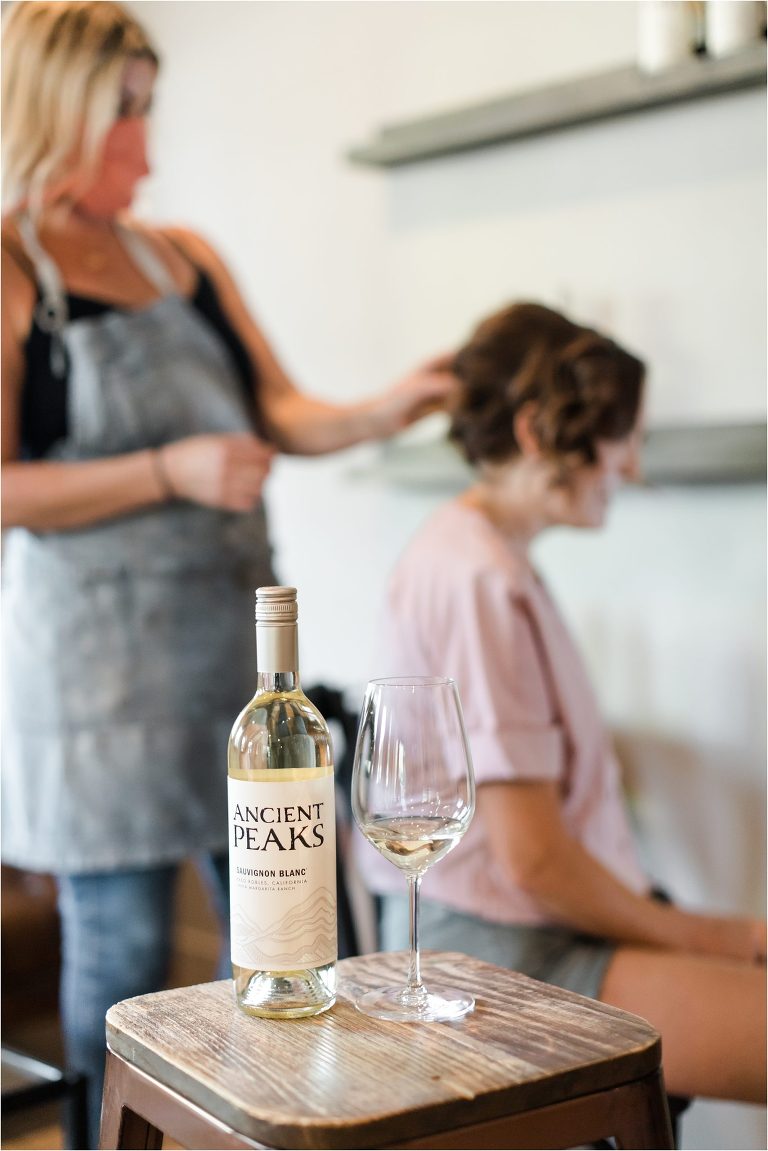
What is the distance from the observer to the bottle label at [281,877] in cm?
78

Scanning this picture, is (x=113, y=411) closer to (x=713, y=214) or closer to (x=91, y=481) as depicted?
(x=91, y=481)

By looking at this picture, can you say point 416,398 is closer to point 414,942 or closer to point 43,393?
point 43,393

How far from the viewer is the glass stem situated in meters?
0.83

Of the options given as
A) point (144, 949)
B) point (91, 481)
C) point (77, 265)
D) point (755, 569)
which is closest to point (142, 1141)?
point (144, 949)

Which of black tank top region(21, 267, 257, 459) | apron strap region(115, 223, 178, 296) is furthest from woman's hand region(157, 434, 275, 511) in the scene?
apron strap region(115, 223, 178, 296)

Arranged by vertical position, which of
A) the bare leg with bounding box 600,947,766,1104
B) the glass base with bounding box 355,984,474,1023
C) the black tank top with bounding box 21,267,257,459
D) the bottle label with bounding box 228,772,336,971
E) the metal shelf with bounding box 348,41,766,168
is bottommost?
the bare leg with bounding box 600,947,766,1104

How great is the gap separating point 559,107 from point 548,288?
0.28m

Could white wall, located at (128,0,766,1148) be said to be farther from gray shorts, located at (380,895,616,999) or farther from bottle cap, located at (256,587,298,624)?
bottle cap, located at (256,587,298,624)

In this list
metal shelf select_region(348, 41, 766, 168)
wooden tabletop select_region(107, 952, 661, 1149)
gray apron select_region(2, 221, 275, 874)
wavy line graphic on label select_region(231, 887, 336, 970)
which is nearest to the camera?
wooden tabletop select_region(107, 952, 661, 1149)

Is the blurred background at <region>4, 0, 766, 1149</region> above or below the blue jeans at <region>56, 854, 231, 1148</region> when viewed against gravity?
above

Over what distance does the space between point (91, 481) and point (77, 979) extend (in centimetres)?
58

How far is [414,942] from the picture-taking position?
2.80 feet

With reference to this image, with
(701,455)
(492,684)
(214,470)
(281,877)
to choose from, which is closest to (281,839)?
(281,877)

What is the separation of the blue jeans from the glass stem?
660mm
